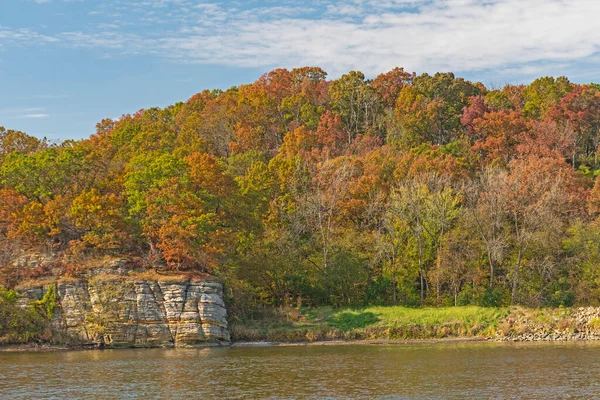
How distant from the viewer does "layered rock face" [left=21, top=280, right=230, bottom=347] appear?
186 ft

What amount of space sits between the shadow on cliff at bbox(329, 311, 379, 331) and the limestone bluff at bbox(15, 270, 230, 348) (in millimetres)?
10087

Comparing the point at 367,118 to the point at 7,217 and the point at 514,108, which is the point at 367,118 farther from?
the point at 7,217

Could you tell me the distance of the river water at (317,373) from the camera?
33562 millimetres

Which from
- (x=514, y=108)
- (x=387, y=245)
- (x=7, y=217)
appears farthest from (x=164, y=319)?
(x=514, y=108)

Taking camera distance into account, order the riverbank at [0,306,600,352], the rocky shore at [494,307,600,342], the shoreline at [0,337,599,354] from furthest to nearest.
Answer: the riverbank at [0,306,600,352]
the rocky shore at [494,307,600,342]
the shoreline at [0,337,599,354]

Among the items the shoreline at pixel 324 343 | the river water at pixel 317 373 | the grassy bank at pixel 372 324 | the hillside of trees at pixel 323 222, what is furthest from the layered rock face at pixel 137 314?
the grassy bank at pixel 372 324

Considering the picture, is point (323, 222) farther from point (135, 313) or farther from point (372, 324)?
point (135, 313)

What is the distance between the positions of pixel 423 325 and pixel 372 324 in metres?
4.40

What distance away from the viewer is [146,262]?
6131 centimetres

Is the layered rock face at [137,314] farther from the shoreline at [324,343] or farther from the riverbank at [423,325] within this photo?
the riverbank at [423,325]

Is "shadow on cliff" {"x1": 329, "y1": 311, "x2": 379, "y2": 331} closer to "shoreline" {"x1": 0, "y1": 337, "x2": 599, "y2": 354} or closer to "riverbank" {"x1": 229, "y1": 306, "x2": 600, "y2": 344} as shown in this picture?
"riverbank" {"x1": 229, "y1": 306, "x2": 600, "y2": 344}

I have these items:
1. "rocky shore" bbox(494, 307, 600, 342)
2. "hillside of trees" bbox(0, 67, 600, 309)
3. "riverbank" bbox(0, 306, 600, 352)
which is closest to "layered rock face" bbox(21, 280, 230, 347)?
"riverbank" bbox(0, 306, 600, 352)

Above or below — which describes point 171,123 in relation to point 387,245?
above

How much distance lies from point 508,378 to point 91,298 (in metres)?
35.1
